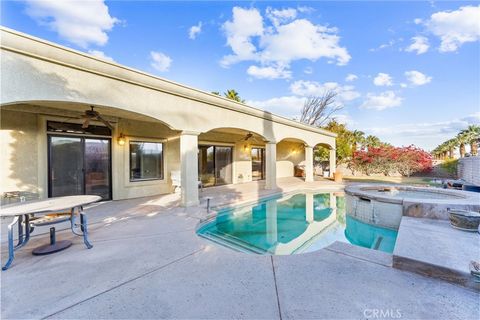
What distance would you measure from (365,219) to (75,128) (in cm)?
955

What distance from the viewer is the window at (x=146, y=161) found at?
816 centimetres

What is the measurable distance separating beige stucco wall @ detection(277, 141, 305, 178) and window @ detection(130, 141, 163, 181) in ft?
30.8

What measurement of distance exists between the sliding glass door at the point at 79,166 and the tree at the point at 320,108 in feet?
79.4

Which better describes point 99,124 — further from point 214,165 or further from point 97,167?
point 214,165

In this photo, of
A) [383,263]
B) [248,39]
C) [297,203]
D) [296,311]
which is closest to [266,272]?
[296,311]

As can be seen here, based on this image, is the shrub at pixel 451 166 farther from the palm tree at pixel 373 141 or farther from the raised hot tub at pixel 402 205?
the raised hot tub at pixel 402 205

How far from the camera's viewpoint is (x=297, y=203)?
8609 millimetres

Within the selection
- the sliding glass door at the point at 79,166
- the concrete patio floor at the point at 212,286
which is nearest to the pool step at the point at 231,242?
the concrete patio floor at the point at 212,286

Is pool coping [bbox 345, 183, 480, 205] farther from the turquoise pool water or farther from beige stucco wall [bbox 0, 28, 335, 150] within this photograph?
beige stucco wall [bbox 0, 28, 335, 150]

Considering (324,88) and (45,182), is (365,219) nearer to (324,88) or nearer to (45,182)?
(45,182)

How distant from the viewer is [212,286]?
94.1 inches

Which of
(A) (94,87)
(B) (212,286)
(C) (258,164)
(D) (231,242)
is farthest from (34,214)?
(C) (258,164)

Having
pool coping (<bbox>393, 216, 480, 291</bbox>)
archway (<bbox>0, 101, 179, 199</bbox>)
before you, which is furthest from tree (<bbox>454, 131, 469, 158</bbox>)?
archway (<bbox>0, 101, 179, 199</bbox>)

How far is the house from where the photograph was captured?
3.89 meters
